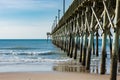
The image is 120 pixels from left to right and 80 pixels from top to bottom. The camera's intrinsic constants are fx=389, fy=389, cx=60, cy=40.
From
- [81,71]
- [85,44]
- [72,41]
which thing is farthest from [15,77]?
[72,41]

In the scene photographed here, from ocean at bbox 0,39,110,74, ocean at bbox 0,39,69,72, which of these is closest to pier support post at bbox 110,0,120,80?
ocean at bbox 0,39,110,74

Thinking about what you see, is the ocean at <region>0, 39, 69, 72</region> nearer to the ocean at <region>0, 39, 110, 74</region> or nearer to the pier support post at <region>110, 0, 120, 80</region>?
the ocean at <region>0, 39, 110, 74</region>

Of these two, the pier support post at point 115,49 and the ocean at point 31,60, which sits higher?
the pier support post at point 115,49

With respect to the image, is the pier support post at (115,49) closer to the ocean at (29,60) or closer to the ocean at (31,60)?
the ocean at (31,60)

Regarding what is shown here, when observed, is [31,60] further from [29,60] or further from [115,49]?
[115,49]

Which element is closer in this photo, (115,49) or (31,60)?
(115,49)

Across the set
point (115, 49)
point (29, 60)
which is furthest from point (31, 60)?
point (115, 49)

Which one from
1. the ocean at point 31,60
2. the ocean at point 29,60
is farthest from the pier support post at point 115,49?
the ocean at point 29,60

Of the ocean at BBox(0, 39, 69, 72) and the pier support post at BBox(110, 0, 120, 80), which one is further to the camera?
the ocean at BBox(0, 39, 69, 72)

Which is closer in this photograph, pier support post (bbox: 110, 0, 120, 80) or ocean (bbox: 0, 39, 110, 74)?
pier support post (bbox: 110, 0, 120, 80)

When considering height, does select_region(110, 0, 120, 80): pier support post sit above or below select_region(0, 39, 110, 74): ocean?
above

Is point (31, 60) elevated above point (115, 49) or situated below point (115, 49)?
below

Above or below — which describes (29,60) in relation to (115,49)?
below

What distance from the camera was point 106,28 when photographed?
16.1m
